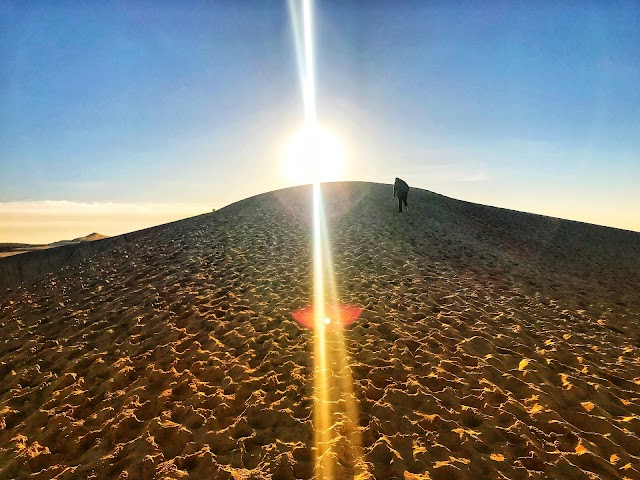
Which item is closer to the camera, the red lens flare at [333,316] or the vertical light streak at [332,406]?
the vertical light streak at [332,406]

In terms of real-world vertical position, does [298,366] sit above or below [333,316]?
below

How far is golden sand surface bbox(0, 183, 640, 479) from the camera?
480 cm

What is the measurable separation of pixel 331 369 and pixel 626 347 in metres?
7.41

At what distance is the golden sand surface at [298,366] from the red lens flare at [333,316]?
0.31m

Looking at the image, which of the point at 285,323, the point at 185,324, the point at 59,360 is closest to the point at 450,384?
the point at 285,323

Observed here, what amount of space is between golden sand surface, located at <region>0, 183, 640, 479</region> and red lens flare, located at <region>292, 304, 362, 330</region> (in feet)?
1.03

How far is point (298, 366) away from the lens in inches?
272

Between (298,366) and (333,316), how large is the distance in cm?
244

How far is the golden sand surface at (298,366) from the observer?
4.80 metres

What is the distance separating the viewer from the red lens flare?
28.5ft

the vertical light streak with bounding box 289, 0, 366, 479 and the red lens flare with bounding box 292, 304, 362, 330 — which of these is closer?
the vertical light streak with bounding box 289, 0, 366, 479

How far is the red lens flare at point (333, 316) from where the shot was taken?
28.5ft

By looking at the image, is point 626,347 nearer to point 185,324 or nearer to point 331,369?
point 331,369

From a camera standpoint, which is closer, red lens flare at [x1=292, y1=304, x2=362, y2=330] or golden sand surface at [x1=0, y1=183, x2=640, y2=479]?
golden sand surface at [x1=0, y1=183, x2=640, y2=479]
